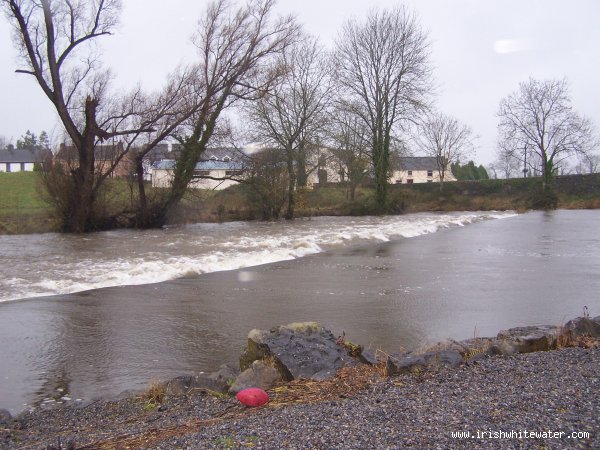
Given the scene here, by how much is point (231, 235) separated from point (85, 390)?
17.8 m

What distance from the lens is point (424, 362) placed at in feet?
17.2

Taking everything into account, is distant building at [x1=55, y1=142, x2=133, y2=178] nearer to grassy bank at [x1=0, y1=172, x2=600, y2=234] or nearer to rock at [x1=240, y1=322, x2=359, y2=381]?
grassy bank at [x1=0, y1=172, x2=600, y2=234]

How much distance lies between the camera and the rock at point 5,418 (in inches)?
180

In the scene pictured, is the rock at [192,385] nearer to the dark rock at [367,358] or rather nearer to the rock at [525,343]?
the dark rock at [367,358]

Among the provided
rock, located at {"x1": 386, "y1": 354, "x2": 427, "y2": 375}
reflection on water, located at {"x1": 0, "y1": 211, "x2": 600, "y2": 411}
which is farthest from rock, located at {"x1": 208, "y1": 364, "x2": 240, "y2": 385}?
rock, located at {"x1": 386, "y1": 354, "x2": 427, "y2": 375}

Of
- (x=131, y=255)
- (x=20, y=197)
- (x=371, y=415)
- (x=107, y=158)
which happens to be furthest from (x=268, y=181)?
(x=371, y=415)

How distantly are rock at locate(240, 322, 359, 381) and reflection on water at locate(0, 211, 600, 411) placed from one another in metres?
0.75

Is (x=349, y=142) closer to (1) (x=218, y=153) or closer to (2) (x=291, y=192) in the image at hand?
(2) (x=291, y=192)

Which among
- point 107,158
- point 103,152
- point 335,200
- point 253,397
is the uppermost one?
point 103,152

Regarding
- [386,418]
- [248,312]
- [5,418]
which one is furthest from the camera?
[248,312]

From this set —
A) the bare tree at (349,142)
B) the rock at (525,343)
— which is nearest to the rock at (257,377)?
the rock at (525,343)

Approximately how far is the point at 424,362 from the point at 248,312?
407cm

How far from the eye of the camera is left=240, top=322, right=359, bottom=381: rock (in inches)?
218

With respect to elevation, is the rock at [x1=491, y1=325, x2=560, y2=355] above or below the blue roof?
below
